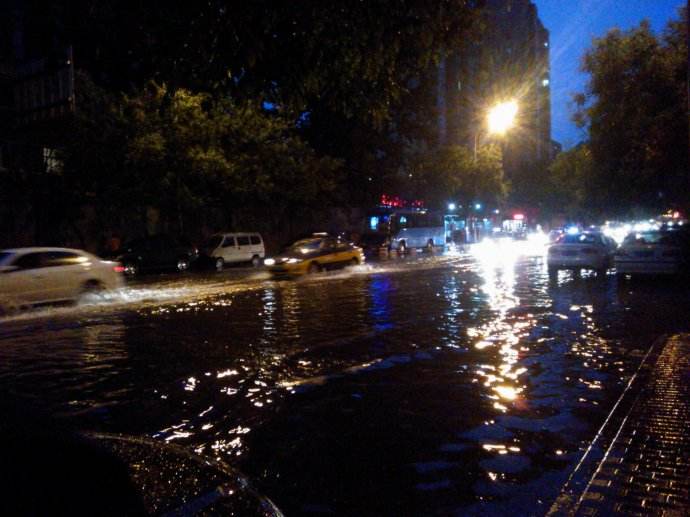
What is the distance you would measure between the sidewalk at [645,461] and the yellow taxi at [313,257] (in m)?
16.8

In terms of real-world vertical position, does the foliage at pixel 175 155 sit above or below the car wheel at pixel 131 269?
above

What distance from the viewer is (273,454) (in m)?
5.47

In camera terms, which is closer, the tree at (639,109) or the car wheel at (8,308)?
the car wheel at (8,308)

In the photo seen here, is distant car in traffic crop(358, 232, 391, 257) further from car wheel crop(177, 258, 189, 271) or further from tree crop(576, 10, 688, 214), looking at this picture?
tree crop(576, 10, 688, 214)

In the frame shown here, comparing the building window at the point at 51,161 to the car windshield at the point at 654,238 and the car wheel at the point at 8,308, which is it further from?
the car windshield at the point at 654,238

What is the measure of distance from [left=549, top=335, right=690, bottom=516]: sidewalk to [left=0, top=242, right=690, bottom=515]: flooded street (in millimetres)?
226

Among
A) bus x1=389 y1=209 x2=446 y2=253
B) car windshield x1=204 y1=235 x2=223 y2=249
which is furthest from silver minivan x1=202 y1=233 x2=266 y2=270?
bus x1=389 y1=209 x2=446 y2=253

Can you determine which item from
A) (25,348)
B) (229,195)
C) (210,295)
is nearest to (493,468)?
(25,348)

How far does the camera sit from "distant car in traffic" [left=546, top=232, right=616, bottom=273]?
24.2m

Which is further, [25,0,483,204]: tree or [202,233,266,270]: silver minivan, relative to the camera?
[202,233,266,270]: silver minivan

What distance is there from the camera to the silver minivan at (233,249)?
31125 mm

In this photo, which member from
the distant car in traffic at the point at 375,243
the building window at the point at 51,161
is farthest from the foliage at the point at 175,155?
the distant car in traffic at the point at 375,243

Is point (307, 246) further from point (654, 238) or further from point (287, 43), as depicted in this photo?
point (287, 43)

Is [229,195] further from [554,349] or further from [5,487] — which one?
[5,487]
